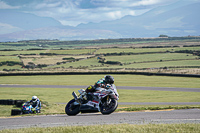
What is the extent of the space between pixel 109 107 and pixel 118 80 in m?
42.7

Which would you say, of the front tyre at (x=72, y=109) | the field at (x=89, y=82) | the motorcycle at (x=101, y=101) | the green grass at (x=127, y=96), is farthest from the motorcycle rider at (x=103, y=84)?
the green grass at (x=127, y=96)

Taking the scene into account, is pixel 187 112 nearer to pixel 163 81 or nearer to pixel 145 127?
pixel 145 127

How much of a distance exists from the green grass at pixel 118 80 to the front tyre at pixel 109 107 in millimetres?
36211

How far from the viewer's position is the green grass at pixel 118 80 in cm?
5054

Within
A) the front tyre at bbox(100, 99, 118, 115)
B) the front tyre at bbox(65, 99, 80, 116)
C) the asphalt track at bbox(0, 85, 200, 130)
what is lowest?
the asphalt track at bbox(0, 85, 200, 130)

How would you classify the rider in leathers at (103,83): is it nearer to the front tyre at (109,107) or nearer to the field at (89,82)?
the front tyre at (109,107)

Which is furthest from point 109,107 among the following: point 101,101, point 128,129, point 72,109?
point 72,109

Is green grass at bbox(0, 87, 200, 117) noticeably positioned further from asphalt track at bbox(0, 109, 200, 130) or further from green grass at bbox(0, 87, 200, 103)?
asphalt track at bbox(0, 109, 200, 130)

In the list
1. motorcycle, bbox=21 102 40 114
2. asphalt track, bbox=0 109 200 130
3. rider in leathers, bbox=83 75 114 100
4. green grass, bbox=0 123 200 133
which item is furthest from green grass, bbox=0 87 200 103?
green grass, bbox=0 123 200 133

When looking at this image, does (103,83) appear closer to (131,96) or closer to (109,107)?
(109,107)

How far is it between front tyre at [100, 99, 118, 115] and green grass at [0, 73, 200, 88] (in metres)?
36.2

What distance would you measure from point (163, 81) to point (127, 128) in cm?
4240

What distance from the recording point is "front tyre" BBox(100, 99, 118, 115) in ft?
43.7

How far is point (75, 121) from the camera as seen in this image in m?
15.0
